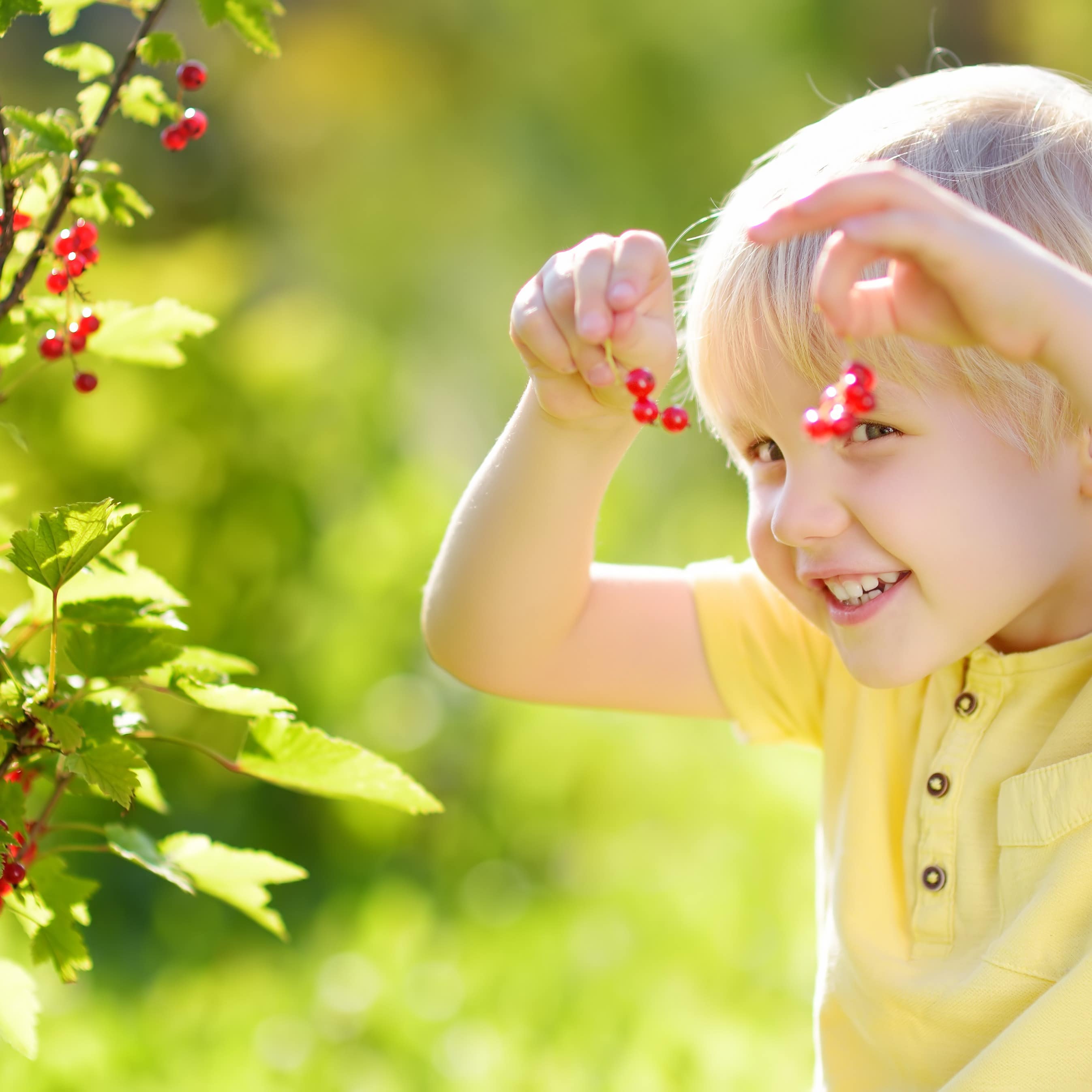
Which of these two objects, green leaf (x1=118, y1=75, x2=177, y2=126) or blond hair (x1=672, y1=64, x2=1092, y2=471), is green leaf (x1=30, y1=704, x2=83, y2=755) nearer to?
green leaf (x1=118, y1=75, x2=177, y2=126)

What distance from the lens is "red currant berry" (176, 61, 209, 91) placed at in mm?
672

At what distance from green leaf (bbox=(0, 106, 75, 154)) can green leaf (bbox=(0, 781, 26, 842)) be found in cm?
29

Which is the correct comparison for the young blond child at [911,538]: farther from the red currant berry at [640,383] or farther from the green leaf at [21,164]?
the green leaf at [21,164]

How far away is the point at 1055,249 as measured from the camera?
706 millimetres

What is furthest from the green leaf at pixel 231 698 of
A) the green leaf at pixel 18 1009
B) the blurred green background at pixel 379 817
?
the blurred green background at pixel 379 817

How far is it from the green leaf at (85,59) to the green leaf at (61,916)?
0.39m

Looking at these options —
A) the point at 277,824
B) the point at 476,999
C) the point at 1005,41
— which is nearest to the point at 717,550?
the point at 277,824

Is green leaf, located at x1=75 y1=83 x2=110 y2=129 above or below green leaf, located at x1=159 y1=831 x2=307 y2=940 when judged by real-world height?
above

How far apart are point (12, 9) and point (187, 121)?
0.43 feet

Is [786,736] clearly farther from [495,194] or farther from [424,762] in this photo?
[495,194]

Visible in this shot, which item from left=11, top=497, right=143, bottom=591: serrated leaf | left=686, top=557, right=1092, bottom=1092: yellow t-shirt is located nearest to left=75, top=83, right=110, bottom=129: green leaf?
left=11, top=497, right=143, bottom=591: serrated leaf

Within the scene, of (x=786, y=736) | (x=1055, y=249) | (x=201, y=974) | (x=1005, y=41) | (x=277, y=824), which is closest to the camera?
(x=1055, y=249)

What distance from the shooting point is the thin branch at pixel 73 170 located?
1.89ft

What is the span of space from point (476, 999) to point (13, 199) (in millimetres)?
1409
